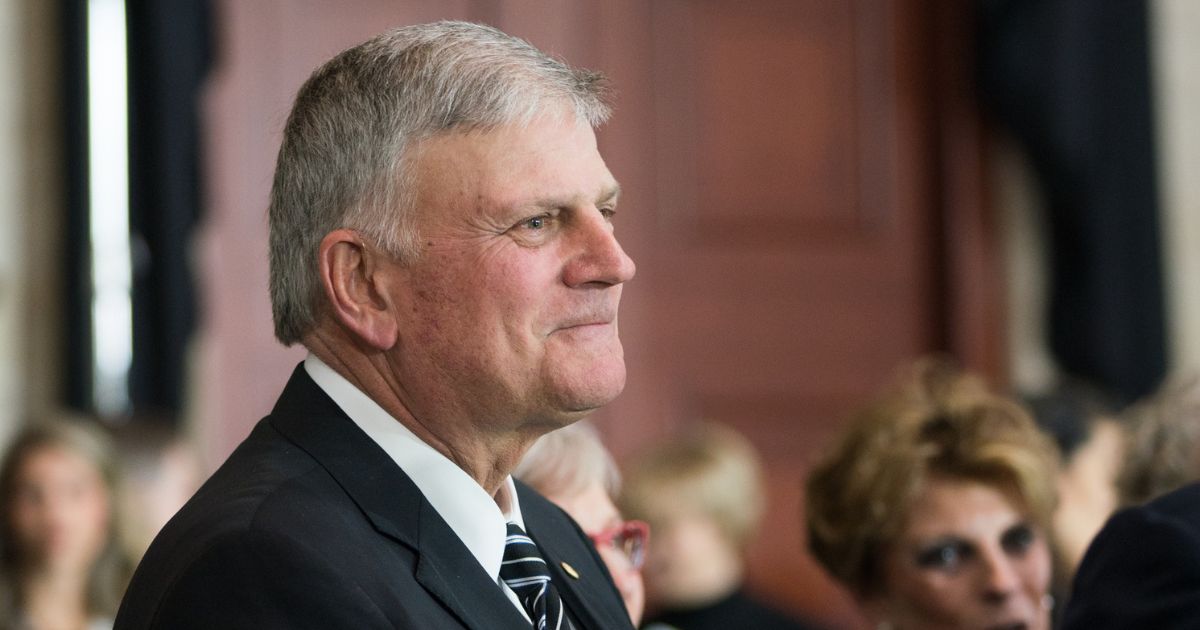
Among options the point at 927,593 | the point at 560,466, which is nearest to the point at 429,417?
the point at 560,466

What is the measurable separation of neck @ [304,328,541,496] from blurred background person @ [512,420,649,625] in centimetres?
55

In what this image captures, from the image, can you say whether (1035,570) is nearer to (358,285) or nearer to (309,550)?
(358,285)

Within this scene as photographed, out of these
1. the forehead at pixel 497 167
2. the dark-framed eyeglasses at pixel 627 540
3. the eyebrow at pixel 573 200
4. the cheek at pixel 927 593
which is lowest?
the cheek at pixel 927 593

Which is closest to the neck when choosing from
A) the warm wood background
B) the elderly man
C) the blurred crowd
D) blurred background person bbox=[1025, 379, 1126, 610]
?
the elderly man

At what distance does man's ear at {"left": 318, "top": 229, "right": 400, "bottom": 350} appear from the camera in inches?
62.9

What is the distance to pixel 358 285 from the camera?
5.29 feet

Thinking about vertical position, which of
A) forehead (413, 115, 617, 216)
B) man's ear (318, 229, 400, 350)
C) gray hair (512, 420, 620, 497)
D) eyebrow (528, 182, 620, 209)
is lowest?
gray hair (512, 420, 620, 497)

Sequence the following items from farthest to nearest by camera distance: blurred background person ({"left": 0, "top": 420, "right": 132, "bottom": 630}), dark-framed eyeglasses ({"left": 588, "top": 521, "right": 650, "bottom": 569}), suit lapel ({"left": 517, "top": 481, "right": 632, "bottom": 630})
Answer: blurred background person ({"left": 0, "top": 420, "right": 132, "bottom": 630}) → dark-framed eyeglasses ({"left": 588, "top": 521, "right": 650, "bottom": 569}) → suit lapel ({"left": 517, "top": 481, "right": 632, "bottom": 630})

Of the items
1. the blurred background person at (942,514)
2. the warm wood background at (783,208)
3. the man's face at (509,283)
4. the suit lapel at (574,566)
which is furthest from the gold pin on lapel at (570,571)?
the warm wood background at (783,208)

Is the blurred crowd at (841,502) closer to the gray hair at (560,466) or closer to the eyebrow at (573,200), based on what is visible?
the gray hair at (560,466)

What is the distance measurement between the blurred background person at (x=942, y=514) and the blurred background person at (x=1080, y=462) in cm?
59

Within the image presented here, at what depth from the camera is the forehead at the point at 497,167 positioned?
1567 mm

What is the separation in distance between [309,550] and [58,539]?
9.34 feet

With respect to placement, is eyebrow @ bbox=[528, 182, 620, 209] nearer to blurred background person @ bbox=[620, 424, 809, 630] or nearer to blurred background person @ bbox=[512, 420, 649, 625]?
blurred background person @ bbox=[512, 420, 649, 625]
